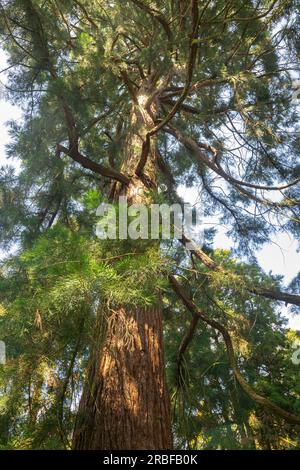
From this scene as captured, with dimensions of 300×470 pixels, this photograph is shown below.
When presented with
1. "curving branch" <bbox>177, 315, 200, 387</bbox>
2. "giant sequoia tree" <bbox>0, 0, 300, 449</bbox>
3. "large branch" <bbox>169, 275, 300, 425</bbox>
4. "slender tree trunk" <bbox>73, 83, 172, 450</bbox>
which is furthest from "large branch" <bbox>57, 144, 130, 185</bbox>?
"curving branch" <bbox>177, 315, 200, 387</bbox>

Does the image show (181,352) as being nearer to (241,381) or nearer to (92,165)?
(241,381)

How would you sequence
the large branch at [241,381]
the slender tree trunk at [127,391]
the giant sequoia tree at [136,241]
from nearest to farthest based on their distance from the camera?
the giant sequoia tree at [136,241]
the slender tree trunk at [127,391]
the large branch at [241,381]

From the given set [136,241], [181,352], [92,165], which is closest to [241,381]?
[181,352]

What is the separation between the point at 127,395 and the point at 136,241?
3.66 ft

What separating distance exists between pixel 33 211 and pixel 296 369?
5.26 metres

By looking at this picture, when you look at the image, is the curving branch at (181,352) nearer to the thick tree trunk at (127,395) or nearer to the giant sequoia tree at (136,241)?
the giant sequoia tree at (136,241)

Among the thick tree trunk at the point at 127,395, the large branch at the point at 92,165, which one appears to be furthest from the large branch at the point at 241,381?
the large branch at the point at 92,165

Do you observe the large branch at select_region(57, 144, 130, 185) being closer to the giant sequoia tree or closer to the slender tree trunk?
the giant sequoia tree

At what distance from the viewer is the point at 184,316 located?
5453mm

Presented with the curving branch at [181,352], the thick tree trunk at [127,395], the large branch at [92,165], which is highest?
the large branch at [92,165]

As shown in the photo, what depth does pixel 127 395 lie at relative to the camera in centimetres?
255

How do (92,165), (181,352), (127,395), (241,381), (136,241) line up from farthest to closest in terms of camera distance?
(181,352), (92,165), (241,381), (127,395), (136,241)

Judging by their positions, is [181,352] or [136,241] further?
[181,352]

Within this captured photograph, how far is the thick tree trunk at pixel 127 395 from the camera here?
2.36 metres
